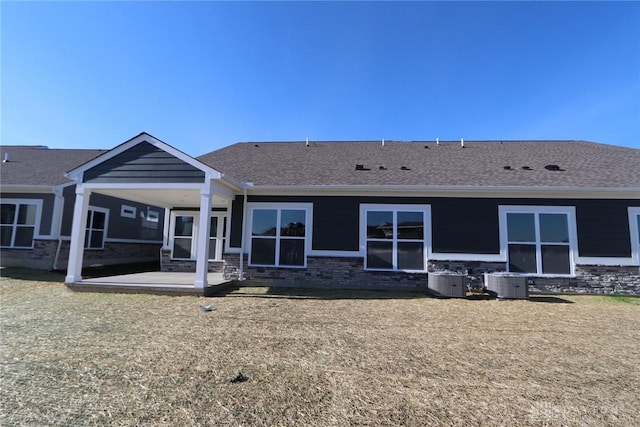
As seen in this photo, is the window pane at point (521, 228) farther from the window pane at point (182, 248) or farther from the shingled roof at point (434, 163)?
the window pane at point (182, 248)

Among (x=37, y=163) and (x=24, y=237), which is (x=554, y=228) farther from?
(x=37, y=163)

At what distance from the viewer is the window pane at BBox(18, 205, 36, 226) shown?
12195 mm

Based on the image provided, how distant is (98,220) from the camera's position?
45.6 ft

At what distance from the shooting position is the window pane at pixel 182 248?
12.3 m

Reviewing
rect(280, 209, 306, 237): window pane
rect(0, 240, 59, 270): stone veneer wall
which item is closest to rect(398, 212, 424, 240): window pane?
rect(280, 209, 306, 237): window pane

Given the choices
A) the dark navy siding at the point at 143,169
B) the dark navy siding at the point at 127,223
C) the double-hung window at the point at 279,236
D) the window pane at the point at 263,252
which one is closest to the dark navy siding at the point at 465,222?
the double-hung window at the point at 279,236

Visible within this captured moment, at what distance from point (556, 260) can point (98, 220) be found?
17357 millimetres

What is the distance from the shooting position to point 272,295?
864 cm

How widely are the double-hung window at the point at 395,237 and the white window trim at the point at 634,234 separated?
5.71 metres

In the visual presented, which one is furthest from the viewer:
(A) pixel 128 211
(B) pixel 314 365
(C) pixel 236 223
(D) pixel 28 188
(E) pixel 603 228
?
(A) pixel 128 211

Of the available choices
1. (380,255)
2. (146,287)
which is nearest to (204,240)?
(146,287)

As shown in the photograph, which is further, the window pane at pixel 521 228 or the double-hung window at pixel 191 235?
the double-hung window at pixel 191 235

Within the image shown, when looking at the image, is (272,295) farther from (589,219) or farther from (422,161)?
(589,219)

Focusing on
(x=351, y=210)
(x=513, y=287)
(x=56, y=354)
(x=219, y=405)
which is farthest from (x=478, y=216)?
(x=56, y=354)
